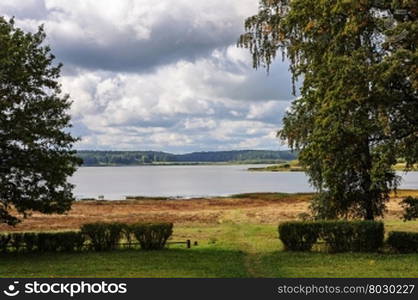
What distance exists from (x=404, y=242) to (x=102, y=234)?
16718 mm

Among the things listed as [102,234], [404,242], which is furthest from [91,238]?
[404,242]

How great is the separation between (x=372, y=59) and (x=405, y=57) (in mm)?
3427

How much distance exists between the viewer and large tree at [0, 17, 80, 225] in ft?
86.4

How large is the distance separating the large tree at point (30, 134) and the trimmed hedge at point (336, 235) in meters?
12.5

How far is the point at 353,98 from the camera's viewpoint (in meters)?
23.4

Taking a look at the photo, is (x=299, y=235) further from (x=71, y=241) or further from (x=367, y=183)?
(x=71, y=241)

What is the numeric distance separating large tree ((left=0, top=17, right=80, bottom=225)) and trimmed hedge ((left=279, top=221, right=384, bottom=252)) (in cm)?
1255

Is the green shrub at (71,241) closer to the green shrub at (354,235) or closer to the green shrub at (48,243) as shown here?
the green shrub at (48,243)

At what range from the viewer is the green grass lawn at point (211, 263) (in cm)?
2116

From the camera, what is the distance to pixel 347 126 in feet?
81.6

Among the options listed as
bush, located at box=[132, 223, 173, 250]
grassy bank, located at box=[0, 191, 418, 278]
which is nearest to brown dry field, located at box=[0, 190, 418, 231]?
bush, located at box=[132, 223, 173, 250]

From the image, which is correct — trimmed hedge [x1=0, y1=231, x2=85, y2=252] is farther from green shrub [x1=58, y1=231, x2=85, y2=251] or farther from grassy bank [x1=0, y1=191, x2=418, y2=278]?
grassy bank [x1=0, y1=191, x2=418, y2=278]

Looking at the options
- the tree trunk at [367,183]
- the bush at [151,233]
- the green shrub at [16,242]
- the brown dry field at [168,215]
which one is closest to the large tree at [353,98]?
the tree trunk at [367,183]

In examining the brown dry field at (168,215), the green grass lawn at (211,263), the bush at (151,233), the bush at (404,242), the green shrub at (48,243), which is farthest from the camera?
the brown dry field at (168,215)
